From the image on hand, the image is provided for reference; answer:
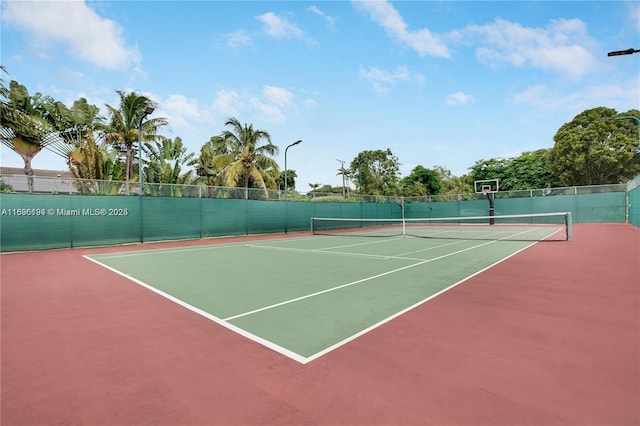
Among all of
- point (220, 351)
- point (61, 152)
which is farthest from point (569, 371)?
point (61, 152)

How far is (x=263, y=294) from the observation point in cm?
568

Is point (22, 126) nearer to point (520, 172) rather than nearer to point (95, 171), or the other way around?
point (95, 171)

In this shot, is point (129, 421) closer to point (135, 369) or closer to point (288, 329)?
point (135, 369)

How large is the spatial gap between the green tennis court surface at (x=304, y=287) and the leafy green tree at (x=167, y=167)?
7.23 meters

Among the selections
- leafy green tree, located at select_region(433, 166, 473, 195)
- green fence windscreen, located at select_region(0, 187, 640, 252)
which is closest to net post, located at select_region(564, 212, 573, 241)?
green fence windscreen, located at select_region(0, 187, 640, 252)

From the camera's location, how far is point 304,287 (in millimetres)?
6172

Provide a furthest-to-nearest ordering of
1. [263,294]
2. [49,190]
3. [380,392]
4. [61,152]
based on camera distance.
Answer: [61,152], [49,190], [263,294], [380,392]

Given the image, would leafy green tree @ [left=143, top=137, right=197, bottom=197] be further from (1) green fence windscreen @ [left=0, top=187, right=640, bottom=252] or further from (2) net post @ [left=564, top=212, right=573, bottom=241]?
(2) net post @ [left=564, top=212, right=573, bottom=241]

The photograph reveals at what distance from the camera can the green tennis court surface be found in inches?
155

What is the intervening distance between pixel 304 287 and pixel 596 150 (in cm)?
4150

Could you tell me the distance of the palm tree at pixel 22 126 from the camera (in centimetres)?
1705

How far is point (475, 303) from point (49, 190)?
16499mm

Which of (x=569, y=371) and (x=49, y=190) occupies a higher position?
(x=49, y=190)

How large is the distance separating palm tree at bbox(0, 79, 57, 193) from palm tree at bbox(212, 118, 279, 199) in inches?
403
